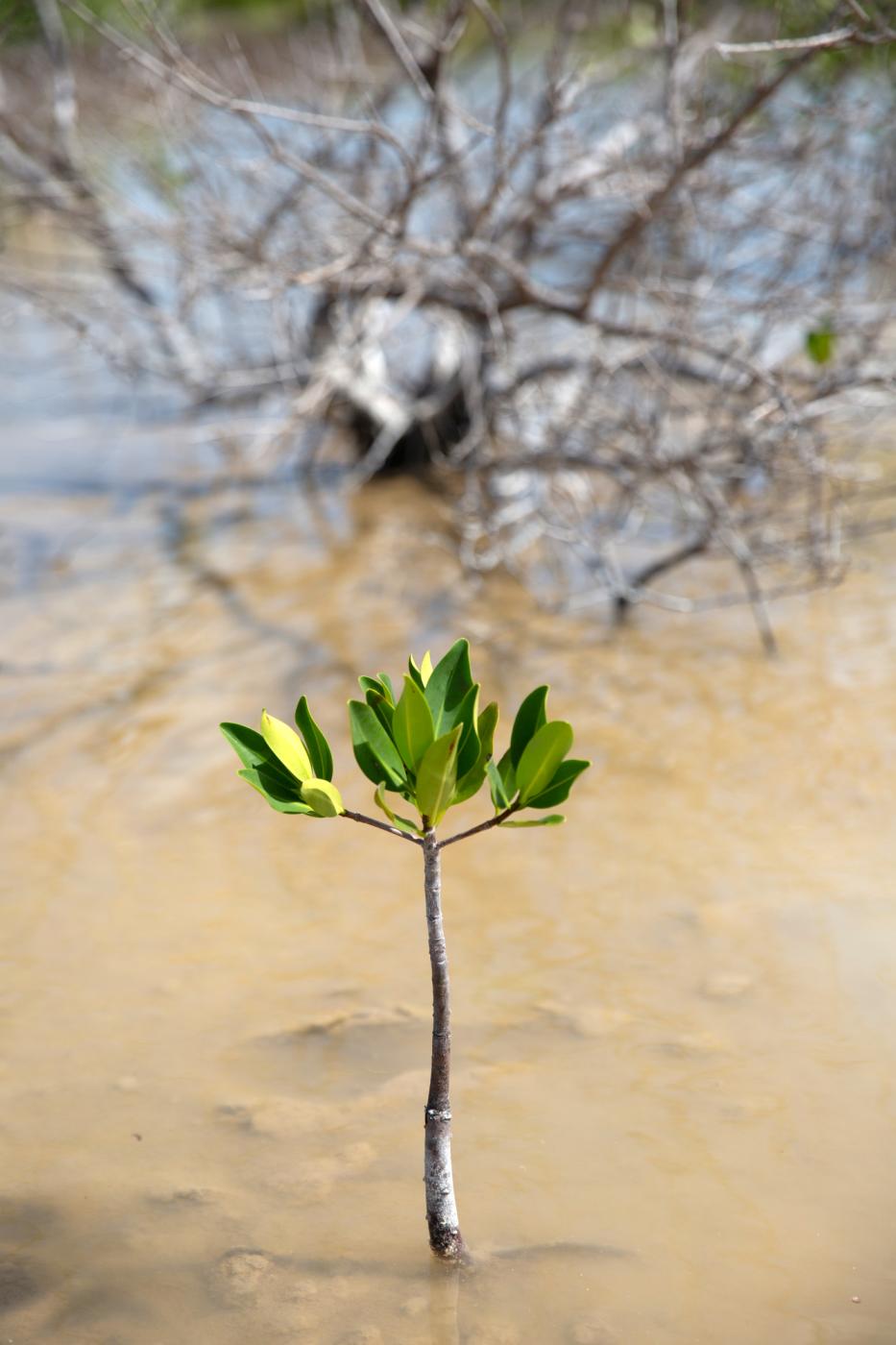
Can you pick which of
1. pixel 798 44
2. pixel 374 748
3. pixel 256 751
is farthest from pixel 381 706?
pixel 798 44

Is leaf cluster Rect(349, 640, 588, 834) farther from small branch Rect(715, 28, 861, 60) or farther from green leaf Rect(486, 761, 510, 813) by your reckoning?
small branch Rect(715, 28, 861, 60)

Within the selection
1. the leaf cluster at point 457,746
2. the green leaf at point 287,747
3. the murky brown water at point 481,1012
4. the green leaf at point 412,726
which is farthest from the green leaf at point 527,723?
the murky brown water at point 481,1012

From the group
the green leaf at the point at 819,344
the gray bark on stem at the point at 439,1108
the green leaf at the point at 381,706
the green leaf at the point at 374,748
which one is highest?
the green leaf at the point at 819,344

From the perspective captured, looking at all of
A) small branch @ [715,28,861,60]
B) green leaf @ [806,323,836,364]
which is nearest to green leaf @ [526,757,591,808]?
small branch @ [715,28,861,60]

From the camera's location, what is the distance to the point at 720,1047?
77.2 inches

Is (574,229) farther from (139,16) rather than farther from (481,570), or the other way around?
(139,16)

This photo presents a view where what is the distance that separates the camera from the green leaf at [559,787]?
4.50 feet

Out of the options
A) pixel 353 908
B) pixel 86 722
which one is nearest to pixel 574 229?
pixel 86 722

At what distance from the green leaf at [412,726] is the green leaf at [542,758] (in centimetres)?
12

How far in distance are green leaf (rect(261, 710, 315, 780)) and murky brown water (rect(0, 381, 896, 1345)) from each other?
676 millimetres

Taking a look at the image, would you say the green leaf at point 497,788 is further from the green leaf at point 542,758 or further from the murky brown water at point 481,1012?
the murky brown water at point 481,1012

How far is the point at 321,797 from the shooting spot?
133cm

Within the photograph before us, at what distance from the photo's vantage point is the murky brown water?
154cm

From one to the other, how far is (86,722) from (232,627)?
2.38ft
